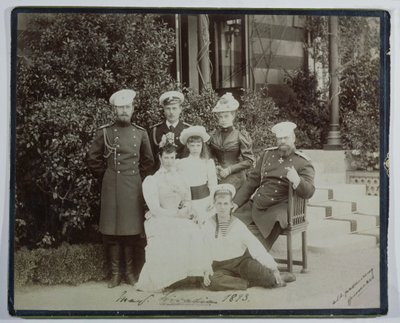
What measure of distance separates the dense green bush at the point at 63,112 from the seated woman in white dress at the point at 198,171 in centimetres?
21

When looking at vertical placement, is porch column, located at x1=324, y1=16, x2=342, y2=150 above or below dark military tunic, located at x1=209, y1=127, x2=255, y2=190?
above

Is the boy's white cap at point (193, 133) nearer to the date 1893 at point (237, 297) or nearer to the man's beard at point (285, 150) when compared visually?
the man's beard at point (285, 150)

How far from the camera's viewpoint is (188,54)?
2406 mm

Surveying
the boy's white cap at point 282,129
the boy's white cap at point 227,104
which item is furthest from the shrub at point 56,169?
the boy's white cap at point 282,129

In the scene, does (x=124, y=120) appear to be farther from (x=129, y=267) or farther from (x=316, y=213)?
(x=316, y=213)

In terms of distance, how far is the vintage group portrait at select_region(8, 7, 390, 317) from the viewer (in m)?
2.35

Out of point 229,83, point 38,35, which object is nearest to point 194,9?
point 229,83

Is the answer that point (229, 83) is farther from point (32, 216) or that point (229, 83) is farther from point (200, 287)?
point (32, 216)

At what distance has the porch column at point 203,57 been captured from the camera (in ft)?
7.88

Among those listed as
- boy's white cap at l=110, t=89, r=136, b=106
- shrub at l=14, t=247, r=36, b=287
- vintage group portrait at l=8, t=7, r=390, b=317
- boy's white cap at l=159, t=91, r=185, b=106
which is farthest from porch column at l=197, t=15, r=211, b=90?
shrub at l=14, t=247, r=36, b=287

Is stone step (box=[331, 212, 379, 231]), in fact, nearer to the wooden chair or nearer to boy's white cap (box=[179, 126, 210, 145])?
the wooden chair

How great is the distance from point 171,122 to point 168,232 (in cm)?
54

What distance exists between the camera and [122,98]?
2.37 meters

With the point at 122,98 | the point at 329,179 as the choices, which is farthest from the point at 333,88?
the point at 122,98
